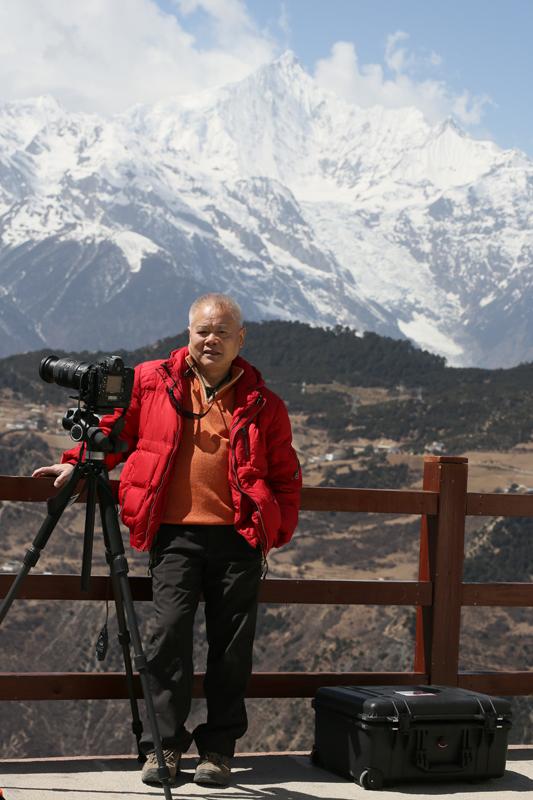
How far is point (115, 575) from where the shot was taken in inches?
184

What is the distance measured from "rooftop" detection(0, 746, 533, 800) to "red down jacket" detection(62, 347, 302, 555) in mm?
939

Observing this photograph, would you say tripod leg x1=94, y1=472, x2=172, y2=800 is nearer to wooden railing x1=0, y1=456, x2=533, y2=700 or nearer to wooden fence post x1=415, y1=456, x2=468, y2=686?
wooden railing x1=0, y1=456, x2=533, y2=700

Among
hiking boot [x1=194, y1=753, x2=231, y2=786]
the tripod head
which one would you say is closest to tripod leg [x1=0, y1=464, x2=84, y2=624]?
the tripod head

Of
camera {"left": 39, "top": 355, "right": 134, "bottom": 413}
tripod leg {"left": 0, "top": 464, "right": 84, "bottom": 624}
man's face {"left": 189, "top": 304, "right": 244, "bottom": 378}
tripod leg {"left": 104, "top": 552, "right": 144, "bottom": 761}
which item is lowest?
tripod leg {"left": 104, "top": 552, "right": 144, "bottom": 761}

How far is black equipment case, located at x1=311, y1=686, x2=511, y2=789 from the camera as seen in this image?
16.8 feet

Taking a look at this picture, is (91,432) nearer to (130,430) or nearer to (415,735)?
(130,430)

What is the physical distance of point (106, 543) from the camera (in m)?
4.72

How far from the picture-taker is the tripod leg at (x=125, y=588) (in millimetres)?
4469

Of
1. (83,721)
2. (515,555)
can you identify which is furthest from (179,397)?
(515,555)

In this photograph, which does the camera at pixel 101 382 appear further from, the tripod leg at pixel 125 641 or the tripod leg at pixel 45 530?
the tripod leg at pixel 125 641

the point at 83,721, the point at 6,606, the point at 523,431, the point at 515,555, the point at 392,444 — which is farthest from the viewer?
the point at 392,444

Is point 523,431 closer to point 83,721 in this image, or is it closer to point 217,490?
point 83,721

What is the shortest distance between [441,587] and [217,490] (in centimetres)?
154

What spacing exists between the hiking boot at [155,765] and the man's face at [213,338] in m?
1.49
